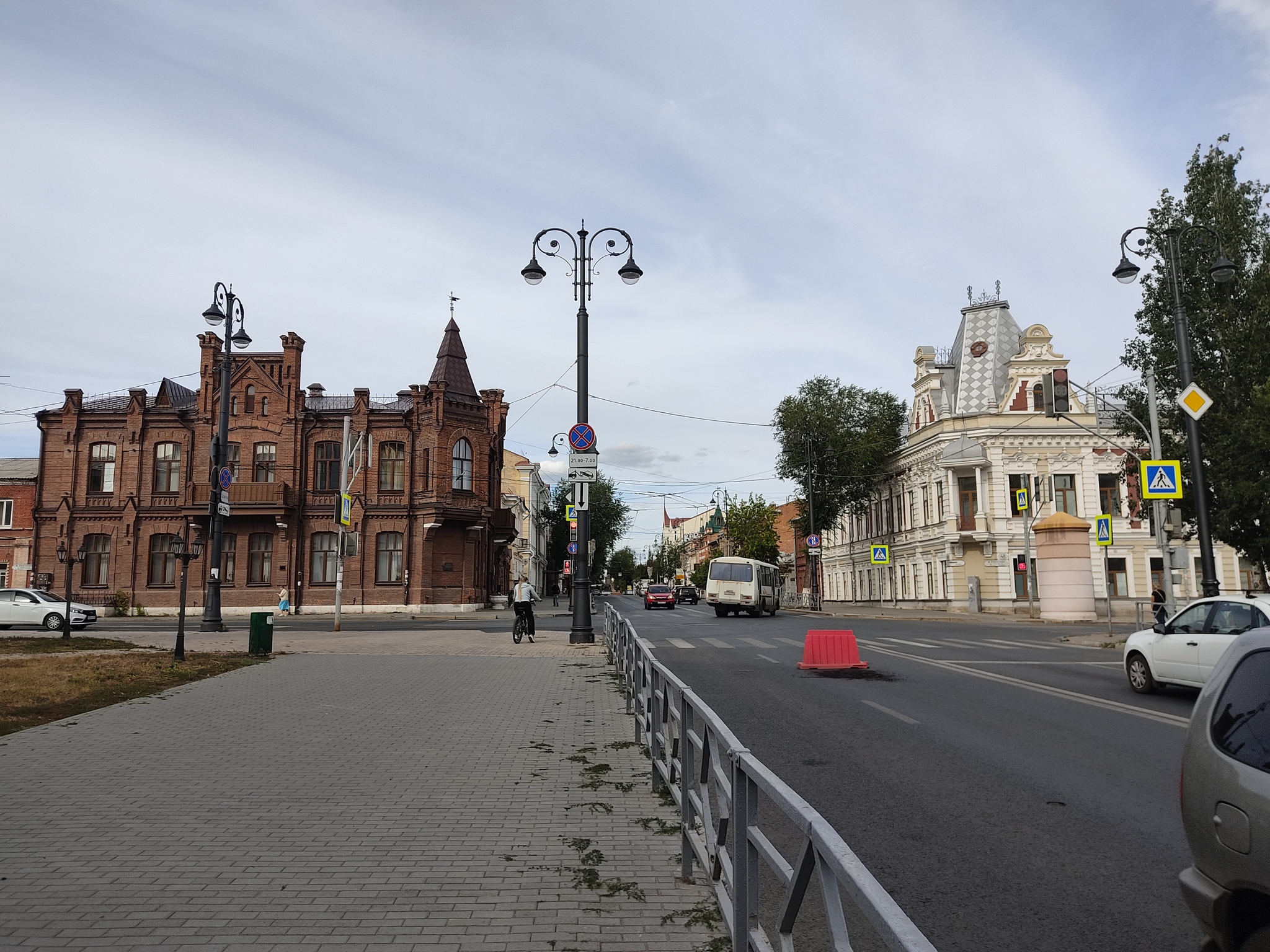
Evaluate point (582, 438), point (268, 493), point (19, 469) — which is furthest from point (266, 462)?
point (582, 438)

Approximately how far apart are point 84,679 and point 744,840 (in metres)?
13.9

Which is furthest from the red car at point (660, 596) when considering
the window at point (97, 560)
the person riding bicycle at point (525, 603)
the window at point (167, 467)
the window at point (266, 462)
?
the person riding bicycle at point (525, 603)

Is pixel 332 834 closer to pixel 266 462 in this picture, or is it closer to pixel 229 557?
pixel 229 557

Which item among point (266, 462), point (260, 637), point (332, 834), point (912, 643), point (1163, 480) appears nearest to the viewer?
point (332, 834)

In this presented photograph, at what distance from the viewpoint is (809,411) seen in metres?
61.2

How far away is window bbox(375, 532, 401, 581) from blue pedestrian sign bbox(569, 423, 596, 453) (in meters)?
27.6

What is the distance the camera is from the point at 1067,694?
12.6 metres

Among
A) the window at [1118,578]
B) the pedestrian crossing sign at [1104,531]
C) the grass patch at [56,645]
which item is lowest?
the grass patch at [56,645]

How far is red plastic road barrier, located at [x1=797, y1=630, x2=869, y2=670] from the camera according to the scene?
15.9 meters

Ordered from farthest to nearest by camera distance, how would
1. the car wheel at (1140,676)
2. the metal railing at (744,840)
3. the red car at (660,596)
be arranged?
the red car at (660,596)
the car wheel at (1140,676)
the metal railing at (744,840)

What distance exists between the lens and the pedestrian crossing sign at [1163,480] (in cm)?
2030

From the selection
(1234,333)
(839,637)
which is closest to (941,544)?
(1234,333)

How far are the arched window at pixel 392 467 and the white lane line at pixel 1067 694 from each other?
3318 cm

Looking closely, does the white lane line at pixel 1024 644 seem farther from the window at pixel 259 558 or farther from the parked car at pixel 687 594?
the parked car at pixel 687 594
